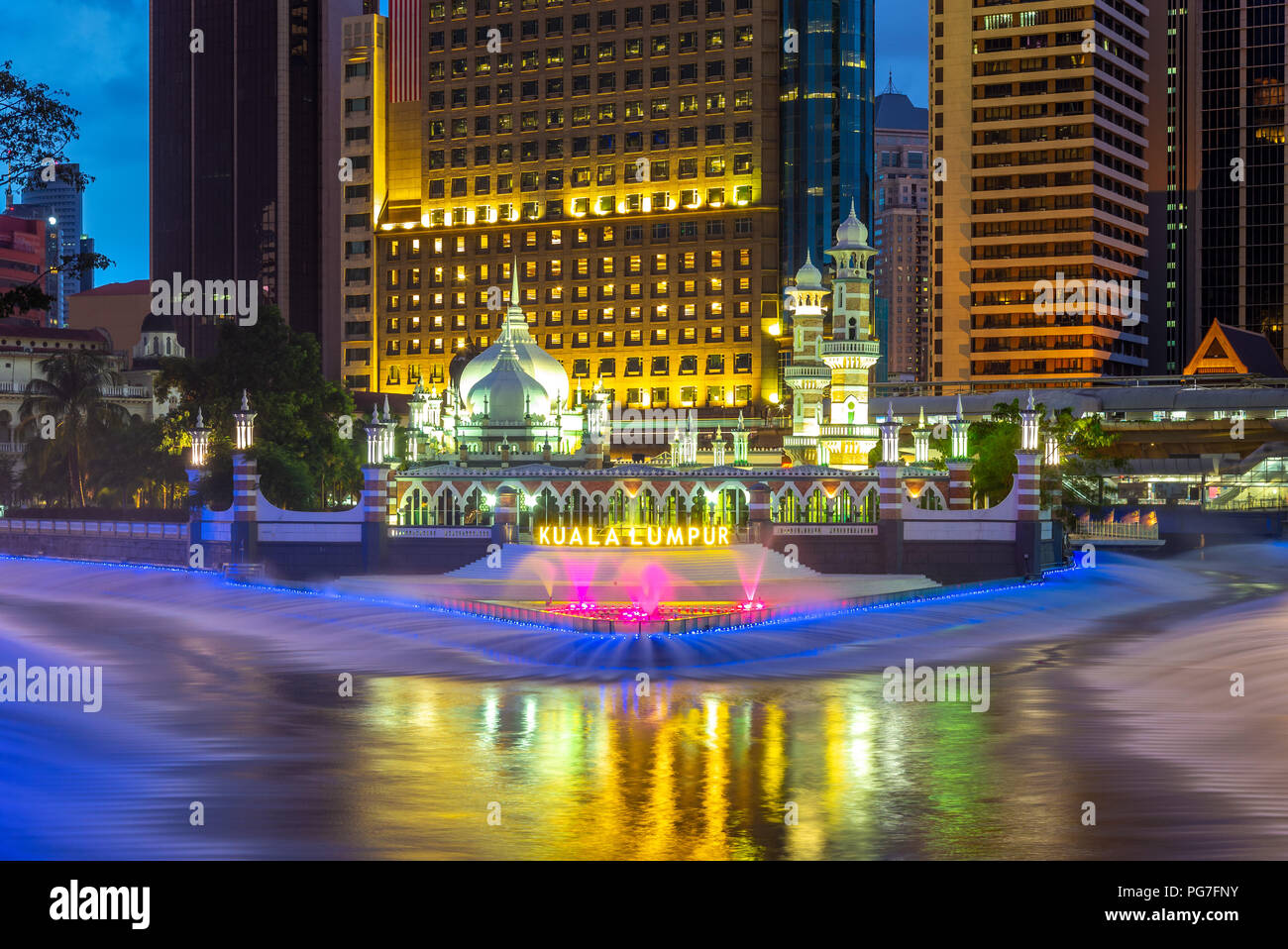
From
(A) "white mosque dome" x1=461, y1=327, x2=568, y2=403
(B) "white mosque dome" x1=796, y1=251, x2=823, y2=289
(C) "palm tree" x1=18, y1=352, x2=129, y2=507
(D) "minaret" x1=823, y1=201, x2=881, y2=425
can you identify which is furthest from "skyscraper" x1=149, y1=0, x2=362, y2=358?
(D) "minaret" x1=823, y1=201, x2=881, y2=425

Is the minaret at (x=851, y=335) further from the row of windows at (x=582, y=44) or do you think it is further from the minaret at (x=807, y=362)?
the row of windows at (x=582, y=44)

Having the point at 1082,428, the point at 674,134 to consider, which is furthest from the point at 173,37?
the point at 1082,428

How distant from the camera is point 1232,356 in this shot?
138250 mm

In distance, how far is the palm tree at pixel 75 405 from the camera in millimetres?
86750

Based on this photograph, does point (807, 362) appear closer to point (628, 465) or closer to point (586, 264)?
point (628, 465)

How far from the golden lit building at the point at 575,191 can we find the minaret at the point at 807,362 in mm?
45570

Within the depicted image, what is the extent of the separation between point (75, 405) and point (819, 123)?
6652 centimetres

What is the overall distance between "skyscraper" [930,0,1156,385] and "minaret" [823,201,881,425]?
70083mm

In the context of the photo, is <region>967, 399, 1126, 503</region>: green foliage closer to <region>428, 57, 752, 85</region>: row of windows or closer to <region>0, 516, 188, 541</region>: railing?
<region>0, 516, 188, 541</region>: railing

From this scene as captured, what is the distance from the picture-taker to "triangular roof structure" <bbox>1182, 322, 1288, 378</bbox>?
13812 cm

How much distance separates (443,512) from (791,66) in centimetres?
8031

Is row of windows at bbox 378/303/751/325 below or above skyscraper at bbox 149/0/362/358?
below

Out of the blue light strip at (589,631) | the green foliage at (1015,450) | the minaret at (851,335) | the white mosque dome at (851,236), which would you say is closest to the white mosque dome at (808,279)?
the white mosque dome at (851,236)
